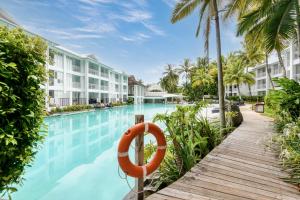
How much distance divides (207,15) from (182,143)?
19.3 feet

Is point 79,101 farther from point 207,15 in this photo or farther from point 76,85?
point 207,15

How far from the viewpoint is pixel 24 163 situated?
151 inches

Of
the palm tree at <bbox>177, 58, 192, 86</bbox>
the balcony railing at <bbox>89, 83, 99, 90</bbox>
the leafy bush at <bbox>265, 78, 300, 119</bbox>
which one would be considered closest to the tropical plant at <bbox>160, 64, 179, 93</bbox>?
the palm tree at <bbox>177, 58, 192, 86</bbox>

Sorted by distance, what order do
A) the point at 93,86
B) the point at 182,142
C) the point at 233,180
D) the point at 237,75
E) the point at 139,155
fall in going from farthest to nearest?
the point at 93,86 < the point at 237,75 < the point at 182,142 < the point at 233,180 < the point at 139,155

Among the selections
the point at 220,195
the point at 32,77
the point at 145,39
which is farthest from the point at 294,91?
the point at 145,39

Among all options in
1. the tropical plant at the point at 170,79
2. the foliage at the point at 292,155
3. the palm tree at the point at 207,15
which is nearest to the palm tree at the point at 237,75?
the tropical plant at the point at 170,79

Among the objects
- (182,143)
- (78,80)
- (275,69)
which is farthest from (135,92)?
(182,143)

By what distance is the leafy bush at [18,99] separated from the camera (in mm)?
3322

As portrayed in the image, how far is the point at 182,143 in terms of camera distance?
18.4 ft

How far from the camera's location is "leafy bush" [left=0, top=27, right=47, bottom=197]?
10.9ft

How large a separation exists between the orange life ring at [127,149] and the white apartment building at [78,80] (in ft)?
73.0

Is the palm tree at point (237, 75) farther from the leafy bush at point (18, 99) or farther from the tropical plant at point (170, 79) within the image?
the leafy bush at point (18, 99)

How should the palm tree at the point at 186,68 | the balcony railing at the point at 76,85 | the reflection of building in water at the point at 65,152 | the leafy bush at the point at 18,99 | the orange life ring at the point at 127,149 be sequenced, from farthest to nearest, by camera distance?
1. the palm tree at the point at 186,68
2. the balcony railing at the point at 76,85
3. the reflection of building in water at the point at 65,152
4. the orange life ring at the point at 127,149
5. the leafy bush at the point at 18,99

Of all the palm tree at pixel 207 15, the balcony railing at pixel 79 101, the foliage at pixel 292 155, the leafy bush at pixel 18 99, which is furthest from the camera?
the balcony railing at pixel 79 101
